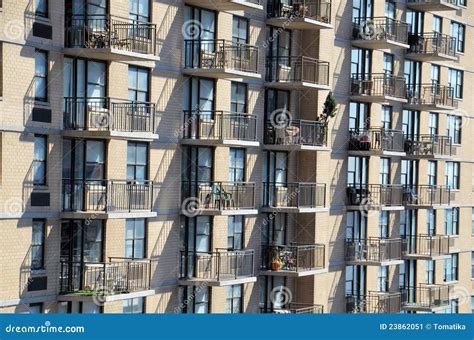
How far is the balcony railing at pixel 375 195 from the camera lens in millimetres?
50406

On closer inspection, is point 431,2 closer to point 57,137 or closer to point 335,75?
point 335,75

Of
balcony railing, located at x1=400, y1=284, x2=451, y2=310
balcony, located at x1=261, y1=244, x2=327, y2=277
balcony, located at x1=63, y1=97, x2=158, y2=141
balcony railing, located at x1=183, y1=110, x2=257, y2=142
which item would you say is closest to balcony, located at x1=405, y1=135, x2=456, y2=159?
balcony railing, located at x1=400, y1=284, x2=451, y2=310

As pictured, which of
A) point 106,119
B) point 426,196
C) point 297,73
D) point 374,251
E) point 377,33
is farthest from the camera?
point 426,196

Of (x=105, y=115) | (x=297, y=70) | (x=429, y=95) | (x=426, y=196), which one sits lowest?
(x=426, y=196)

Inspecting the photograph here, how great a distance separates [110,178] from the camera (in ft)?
126

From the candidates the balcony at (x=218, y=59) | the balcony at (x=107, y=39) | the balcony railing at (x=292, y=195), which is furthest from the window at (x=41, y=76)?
the balcony railing at (x=292, y=195)

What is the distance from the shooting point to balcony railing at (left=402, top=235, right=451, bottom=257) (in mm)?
54531

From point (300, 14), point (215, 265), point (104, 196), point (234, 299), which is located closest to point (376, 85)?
point (300, 14)

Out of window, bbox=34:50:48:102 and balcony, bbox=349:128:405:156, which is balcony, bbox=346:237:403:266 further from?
window, bbox=34:50:48:102

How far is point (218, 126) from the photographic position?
139 ft

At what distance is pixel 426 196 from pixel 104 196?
806 inches

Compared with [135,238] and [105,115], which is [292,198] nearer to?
[135,238]

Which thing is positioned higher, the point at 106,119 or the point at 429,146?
the point at 106,119

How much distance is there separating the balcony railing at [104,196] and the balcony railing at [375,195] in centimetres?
1275
